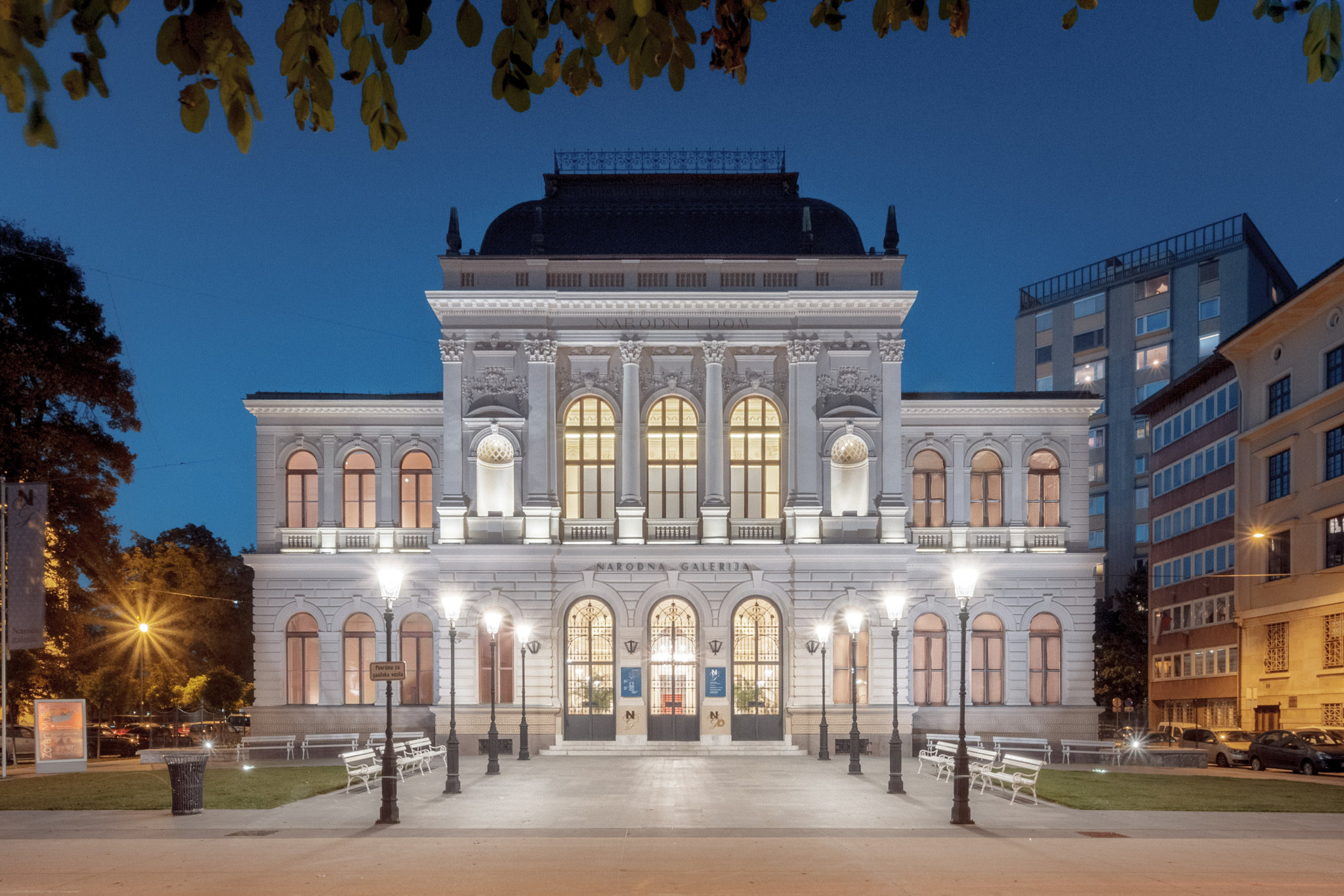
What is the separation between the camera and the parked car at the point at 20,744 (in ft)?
127

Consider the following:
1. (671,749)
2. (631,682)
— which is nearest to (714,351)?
(631,682)

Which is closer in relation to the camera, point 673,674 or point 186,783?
point 186,783

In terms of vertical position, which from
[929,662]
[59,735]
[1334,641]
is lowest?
[59,735]

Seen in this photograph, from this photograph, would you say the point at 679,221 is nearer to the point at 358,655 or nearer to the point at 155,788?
the point at 358,655

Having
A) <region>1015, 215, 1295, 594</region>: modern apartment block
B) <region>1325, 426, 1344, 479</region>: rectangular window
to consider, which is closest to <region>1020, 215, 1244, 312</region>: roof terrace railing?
<region>1015, 215, 1295, 594</region>: modern apartment block

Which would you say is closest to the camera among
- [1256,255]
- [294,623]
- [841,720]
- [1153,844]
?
[1153,844]

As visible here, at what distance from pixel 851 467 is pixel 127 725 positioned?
29717 mm

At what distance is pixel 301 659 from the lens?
1636 inches

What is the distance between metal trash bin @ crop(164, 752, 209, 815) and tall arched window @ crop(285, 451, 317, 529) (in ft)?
68.7

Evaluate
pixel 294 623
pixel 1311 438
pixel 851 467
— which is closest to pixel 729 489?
pixel 851 467

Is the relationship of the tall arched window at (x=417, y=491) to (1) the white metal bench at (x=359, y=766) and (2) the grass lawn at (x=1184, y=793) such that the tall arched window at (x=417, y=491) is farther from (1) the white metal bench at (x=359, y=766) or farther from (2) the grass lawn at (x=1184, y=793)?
(2) the grass lawn at (x=1184, y=793)

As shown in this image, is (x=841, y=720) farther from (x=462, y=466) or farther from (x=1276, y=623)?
(x=1276, y=623)

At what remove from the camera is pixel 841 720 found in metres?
38.6

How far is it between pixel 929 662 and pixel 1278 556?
1547 cm
